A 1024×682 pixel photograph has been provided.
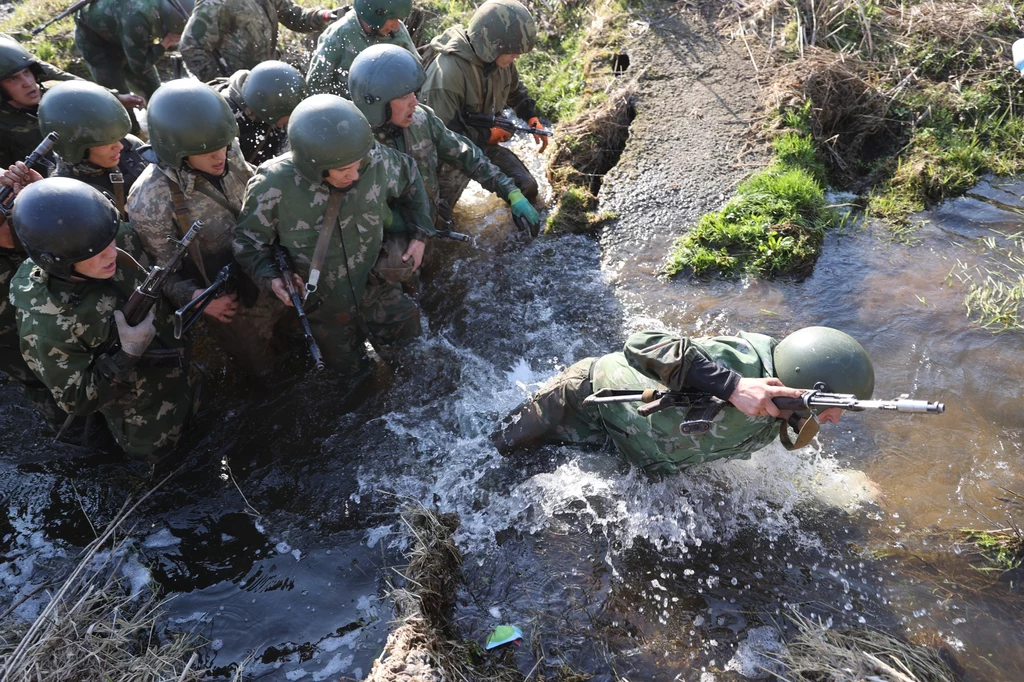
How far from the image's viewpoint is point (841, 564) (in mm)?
4324

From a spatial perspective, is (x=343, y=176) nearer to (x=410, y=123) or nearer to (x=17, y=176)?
(x=410, y=123)

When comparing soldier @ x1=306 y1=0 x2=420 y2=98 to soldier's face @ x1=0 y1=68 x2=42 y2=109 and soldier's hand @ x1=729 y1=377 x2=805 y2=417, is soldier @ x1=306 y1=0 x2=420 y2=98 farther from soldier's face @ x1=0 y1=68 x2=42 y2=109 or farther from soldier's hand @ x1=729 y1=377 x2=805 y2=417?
soldier's hand @ x1=729 y1=377 x2=805 y2=417

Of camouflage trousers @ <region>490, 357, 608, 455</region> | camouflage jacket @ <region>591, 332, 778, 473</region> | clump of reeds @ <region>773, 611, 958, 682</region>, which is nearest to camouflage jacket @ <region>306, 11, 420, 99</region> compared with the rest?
camouflage trousers @ <region>490, 357, 608, 455</region>

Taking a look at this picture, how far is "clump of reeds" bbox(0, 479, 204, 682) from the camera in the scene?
3.76 metres

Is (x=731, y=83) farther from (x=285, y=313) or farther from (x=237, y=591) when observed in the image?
(x=237, y=591)

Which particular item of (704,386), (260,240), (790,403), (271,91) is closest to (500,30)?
(271,91)

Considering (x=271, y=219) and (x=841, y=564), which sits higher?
(x=271, y=219)

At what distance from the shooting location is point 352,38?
20.0ft

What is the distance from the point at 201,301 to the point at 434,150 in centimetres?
229

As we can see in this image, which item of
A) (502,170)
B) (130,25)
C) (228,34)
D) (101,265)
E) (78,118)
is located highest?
(130,25)

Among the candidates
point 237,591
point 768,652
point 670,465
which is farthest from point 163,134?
point 768,652

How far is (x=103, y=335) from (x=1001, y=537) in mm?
5465

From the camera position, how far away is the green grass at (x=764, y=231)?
619cm

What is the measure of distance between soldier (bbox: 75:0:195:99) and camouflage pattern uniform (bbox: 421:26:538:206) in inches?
110
